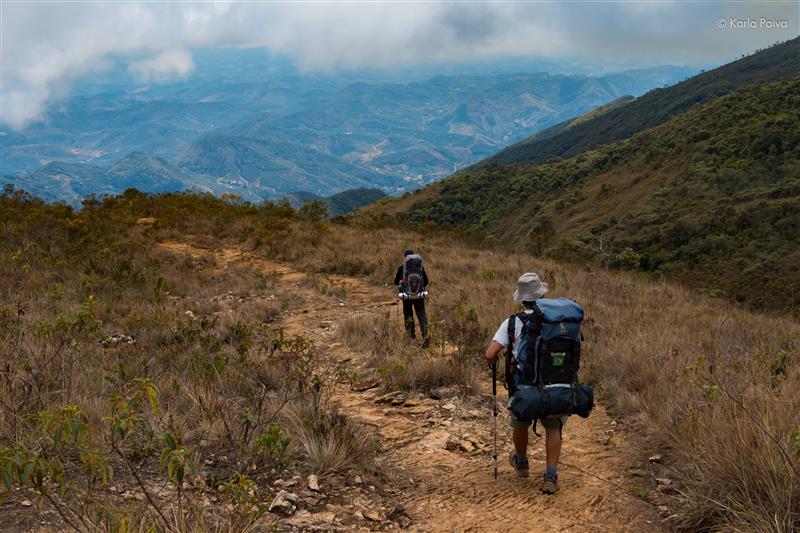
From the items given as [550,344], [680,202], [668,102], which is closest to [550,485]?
[550,344]

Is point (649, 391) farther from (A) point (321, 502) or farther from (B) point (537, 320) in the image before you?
(A) point (321, 502)

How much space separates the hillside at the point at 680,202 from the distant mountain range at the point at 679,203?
0.40 feet

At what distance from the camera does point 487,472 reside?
13.6ft

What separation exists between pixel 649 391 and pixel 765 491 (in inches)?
84.9

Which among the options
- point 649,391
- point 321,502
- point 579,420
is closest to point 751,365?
point 649,391

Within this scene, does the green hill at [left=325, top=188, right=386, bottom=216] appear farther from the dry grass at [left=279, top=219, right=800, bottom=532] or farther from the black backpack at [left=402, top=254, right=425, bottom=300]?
the black backpack at [left=402, top=254, right=425, bottom=300]

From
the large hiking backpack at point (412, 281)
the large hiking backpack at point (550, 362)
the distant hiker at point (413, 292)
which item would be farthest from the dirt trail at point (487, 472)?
the large hiking backpack at point (412, 281)

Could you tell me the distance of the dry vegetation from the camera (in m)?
2.89

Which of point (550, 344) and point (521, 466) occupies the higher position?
point (550, 344)

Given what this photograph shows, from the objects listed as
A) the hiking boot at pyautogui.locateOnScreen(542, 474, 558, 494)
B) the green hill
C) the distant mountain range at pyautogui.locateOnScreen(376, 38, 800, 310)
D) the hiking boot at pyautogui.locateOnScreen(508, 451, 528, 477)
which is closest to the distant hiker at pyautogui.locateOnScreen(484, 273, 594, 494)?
the hiking boot at pyautogui.locateOnScreen(542, 474, 558, 494)

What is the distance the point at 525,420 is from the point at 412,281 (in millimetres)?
4397

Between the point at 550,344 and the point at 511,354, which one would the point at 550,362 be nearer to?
Result: the point at 550,344

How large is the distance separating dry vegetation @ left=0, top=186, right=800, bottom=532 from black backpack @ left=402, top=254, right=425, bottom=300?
2.15ft

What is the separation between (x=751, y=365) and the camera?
5.26 meters
